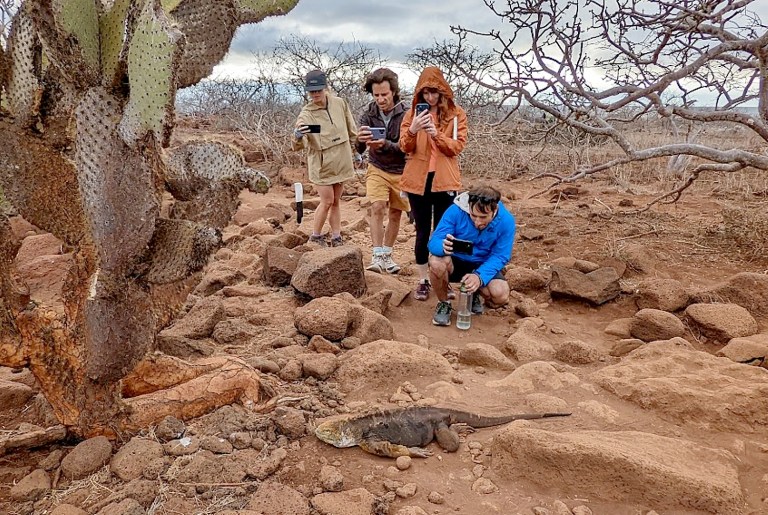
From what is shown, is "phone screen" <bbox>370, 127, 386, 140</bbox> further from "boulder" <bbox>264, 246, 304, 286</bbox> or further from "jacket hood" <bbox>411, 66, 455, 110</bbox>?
"boulder" <bbox>264, 246, 304, 286</bbox>

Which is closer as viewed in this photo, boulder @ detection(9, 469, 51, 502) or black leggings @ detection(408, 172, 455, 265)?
boulder @ detection(9, 469, 51, 502)

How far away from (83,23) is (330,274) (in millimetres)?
2376

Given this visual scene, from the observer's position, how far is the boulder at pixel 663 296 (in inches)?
172

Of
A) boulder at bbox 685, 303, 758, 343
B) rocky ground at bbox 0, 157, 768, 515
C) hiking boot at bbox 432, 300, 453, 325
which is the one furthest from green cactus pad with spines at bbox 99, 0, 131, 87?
boulder at bbox 685, 303, 758, 343

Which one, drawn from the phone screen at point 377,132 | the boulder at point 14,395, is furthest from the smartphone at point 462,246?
the boulder at point 14,395

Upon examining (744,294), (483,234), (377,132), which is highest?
(377,132)

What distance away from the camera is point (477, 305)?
447 centimetres

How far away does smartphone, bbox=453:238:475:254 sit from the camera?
4.19m

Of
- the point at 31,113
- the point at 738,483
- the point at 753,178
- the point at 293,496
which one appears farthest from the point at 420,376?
the point at 753,178

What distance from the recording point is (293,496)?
81.0 inches

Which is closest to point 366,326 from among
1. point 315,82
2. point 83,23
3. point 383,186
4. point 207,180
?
point 207,180

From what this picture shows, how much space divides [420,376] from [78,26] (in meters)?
2.19

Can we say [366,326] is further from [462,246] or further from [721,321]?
[721,321]

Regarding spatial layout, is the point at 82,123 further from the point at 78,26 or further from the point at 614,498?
the point at 614,498
